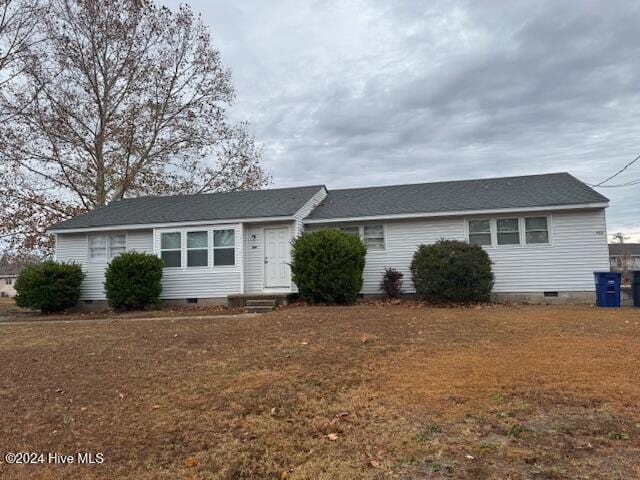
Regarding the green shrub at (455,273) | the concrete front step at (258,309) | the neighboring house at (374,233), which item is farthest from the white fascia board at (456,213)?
the concrete front step at (258,309)

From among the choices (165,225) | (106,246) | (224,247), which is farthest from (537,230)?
(106,246)

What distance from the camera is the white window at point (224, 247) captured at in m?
14.2

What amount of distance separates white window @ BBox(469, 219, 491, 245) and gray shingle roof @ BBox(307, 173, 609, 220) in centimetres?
58

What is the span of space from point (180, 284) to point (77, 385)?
9208 millimetres

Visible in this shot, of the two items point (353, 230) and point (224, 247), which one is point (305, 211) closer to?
point (353, 230)

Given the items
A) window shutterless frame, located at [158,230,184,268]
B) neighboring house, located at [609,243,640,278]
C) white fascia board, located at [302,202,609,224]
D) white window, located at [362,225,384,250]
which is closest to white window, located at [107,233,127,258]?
window shutterless frame, located at [158,230,184,268]

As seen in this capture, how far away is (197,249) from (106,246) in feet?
11.6

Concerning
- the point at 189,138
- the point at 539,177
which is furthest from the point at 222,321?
the point at 189,138

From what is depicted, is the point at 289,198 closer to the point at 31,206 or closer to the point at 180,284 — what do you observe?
the point at 180,284

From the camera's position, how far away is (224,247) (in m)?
14.3

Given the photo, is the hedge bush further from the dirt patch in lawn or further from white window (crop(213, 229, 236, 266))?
white window (crop(213, 229, 236, 266))

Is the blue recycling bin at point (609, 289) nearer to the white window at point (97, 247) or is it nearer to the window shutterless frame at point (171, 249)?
the window shutterless frame at point (171, 249)

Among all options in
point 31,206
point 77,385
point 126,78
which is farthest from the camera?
point 126,78

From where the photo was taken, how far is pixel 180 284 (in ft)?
47.8
